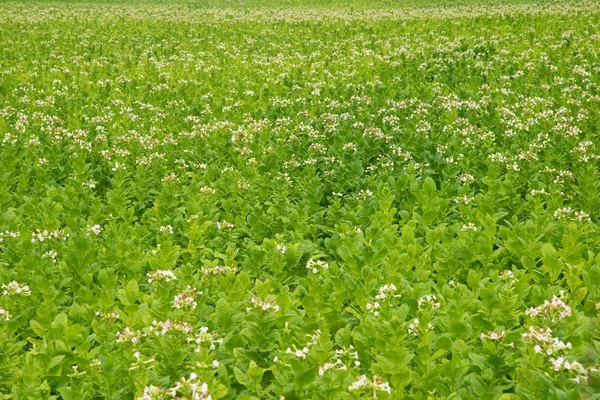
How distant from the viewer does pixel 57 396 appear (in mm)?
5543

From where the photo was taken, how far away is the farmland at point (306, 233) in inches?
215

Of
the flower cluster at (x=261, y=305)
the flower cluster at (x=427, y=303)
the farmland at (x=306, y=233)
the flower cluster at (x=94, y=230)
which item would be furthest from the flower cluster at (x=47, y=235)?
the flower cluster at (x=427, y=303)

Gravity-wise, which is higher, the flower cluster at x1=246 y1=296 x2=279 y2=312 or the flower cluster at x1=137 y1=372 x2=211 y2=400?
the flower cluster at x1=137 y1=372 x2=211 y2=400

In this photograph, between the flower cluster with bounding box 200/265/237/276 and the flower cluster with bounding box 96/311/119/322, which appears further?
the flower cluster with bounding box 200/265/237/276

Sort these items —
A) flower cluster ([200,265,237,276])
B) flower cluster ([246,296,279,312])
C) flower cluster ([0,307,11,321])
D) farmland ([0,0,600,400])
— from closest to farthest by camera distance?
farmland ([0,0,600,400]) → flower cluster ([246,296,279,312]) → flower cluster ([0,307,11,321]) → flower cluster ([200,265,237,276])

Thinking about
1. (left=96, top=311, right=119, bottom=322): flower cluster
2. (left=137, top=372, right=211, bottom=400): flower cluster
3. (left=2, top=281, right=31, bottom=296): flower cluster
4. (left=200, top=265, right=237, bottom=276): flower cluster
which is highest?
(left=137, top=372, right=211, bottom=400): flower cluster

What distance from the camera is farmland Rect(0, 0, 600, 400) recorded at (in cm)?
547

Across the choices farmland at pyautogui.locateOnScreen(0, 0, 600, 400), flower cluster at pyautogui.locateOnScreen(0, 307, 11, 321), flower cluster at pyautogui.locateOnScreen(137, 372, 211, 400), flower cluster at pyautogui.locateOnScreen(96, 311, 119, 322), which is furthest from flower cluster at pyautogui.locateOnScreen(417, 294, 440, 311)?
flower cluster at pyautogui.locateOnScreen(0, 307, 11, 321)

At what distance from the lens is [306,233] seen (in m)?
8.45

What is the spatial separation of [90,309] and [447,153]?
22.5 feet

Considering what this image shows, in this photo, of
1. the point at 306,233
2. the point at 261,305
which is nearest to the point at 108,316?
the point at 261,305

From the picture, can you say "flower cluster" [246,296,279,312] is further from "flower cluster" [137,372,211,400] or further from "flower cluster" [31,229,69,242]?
"flower cluster" [31,229,69,242]

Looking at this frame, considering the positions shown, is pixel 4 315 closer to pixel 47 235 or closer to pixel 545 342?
pixel 47 235

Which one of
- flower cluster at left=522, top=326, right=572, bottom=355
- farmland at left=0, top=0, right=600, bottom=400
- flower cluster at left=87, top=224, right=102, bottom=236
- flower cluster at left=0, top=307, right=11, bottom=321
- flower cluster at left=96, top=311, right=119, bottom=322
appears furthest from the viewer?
flower cluster at left=87, top=224, right=102, bottom=236
